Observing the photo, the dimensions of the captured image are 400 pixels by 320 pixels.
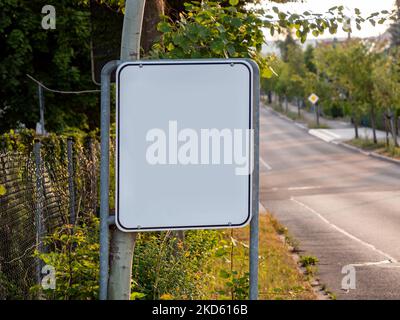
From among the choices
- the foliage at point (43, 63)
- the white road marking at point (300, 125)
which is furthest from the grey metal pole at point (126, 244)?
the white road marking at point (300, 125)

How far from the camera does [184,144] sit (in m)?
3.92

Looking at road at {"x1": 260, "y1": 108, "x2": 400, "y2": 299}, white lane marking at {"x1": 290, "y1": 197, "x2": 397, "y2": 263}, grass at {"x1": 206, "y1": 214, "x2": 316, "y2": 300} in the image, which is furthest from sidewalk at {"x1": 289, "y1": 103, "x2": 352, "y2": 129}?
grass at {"x1": 206, "y1": 214, "x2": 316, "y2": 300}

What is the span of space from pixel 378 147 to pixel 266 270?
1573 inches

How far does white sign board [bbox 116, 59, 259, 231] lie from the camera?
13.0ft

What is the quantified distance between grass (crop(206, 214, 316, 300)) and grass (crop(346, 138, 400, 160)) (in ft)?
86.2

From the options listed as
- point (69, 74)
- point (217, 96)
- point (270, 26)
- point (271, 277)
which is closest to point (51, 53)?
point (69, 74)

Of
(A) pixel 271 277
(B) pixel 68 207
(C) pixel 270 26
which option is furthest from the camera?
(A) pixel 271 277

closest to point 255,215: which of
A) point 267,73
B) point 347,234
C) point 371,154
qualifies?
point 267,73

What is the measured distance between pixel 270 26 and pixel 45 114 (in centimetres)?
2013

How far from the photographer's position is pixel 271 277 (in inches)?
449

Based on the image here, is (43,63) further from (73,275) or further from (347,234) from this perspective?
(73,275)

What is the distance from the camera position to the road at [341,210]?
12828 millimetres

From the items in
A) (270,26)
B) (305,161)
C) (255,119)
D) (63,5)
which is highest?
(63,5)
